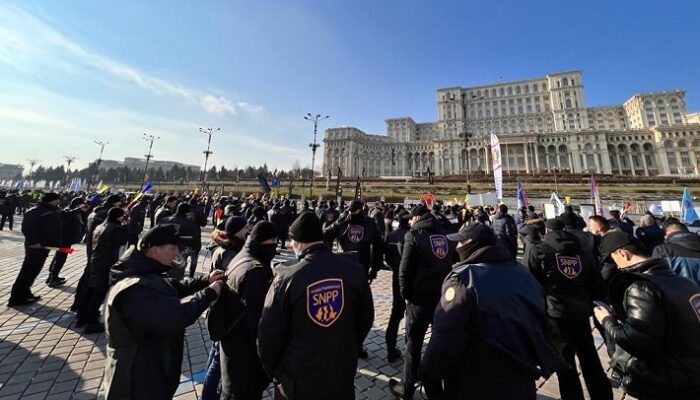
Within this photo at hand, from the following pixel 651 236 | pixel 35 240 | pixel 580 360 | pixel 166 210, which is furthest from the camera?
pixel 166 210

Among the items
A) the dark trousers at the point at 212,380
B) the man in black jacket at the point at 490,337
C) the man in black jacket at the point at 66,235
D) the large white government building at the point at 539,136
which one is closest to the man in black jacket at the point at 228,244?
the dark trousers at the point at 212,380

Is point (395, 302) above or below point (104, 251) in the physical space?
below

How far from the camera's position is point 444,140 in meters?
95.7

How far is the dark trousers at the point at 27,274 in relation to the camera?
5.73 metres

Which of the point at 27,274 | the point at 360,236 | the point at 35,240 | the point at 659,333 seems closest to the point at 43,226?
the point at 35,240

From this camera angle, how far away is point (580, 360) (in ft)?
10.4

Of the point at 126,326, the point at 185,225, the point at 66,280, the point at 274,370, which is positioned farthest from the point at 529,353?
the point at 66,280

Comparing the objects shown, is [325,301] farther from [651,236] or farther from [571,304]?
[651,236]

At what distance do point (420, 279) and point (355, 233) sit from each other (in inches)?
87.2

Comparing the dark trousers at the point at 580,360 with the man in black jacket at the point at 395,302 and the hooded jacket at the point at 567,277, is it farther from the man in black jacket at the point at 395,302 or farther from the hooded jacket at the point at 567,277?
the man in black jacket at the point at 395,302

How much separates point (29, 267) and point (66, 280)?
2046 millimetres

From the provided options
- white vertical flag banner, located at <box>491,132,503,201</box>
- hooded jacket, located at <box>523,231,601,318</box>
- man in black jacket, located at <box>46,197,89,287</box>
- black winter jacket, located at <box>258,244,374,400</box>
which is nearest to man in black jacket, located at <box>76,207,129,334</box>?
man in black jacket, located at <box>46,197,89,287</box>

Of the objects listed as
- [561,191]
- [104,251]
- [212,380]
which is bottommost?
[212,380]

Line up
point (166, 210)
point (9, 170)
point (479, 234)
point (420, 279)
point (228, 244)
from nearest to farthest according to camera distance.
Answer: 1. point (479, 234)
2. point (228, 244)
3. point (420, 279)
4. point (166, 210)
5. point (9, 170)
